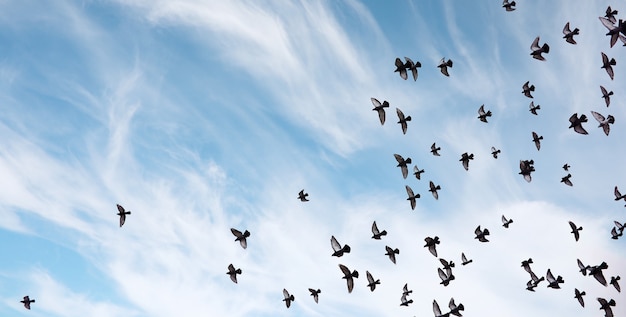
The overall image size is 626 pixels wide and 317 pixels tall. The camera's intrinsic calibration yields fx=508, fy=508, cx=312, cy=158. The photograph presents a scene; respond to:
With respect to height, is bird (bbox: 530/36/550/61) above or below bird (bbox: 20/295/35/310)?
above

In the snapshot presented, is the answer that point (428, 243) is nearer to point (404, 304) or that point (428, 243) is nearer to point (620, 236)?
point (404, 304)

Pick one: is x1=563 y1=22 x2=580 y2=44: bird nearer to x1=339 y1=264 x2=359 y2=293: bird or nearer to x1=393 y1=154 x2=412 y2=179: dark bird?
x1=393 y1=154 x2=412 y2=179: dark bird

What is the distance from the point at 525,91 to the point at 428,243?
13.9 meters

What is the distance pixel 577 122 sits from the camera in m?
38.1

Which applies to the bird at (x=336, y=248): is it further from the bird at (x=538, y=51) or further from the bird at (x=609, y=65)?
the bird at (x=609, y=65)

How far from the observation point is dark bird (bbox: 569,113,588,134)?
1490 inches

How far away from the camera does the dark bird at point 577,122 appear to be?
124 ft

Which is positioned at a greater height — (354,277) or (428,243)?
(428,243)

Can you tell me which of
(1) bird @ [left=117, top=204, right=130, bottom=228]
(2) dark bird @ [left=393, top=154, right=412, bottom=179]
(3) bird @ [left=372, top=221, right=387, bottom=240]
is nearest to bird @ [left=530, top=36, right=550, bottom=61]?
(2) dark bird @ [left=393, top=154, right=412, bottom=179]

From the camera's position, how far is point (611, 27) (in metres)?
30.8

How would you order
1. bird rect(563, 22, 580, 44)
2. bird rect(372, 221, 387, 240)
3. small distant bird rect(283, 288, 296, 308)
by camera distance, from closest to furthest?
bird rect(563, 22, 580, 44), bird rect(372, 221, 387, 240), small distant bird rect(283, 288, 296, 308)

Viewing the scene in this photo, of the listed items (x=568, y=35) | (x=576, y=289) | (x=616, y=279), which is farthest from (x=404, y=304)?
(x=568, y=35)

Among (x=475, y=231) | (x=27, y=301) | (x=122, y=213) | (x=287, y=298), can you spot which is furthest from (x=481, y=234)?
(x=27, y=301)

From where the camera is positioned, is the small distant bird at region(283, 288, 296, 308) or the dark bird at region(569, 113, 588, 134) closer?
the dark bird at region(569, 113, 588, 134)
